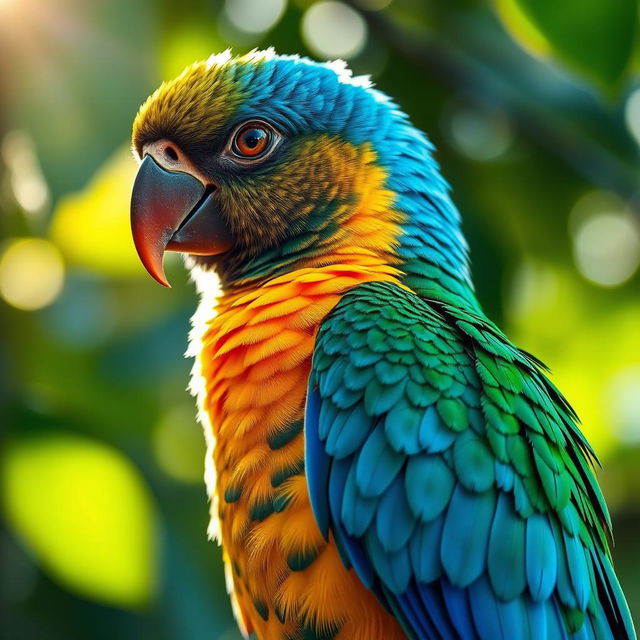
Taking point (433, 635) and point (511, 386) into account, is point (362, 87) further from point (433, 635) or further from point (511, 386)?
point (433, 635)

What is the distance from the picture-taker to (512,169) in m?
5.01

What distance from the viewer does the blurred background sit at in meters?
4.07

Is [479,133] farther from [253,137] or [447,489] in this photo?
[447,489]

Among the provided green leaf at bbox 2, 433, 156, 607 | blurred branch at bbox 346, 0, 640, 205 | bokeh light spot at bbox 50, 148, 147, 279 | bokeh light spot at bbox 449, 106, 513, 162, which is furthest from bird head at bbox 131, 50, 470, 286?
bokeh light spot at bbox 50, 148, 147, 279

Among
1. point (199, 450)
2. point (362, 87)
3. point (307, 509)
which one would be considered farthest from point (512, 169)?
point (307, 509)

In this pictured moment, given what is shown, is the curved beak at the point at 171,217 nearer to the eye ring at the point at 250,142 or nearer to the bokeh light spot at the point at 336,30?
the eye ring at the point at 250,142

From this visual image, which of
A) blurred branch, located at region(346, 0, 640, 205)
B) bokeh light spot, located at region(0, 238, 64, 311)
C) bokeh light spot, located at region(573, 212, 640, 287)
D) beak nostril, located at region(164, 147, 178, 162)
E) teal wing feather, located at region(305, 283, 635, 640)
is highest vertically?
blurred branch, located at region(346, 0, 640, 205)

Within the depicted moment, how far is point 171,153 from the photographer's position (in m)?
3.39

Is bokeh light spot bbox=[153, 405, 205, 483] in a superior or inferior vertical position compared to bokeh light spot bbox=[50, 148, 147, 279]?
inferior

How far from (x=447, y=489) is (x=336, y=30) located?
274 cm

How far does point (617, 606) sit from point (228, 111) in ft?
6.61

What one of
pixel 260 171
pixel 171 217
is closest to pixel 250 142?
pixel 260 171

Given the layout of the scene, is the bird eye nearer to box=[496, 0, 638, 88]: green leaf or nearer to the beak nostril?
the beak nostril

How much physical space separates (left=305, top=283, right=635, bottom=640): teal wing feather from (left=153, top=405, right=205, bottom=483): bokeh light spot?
3.04 meters
